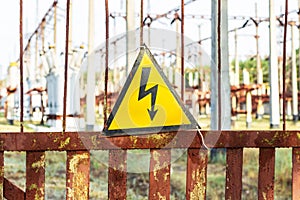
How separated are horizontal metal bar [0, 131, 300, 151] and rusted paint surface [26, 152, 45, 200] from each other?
25mm

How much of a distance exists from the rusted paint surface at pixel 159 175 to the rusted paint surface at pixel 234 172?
18 centimetres

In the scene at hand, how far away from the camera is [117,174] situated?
1447mm

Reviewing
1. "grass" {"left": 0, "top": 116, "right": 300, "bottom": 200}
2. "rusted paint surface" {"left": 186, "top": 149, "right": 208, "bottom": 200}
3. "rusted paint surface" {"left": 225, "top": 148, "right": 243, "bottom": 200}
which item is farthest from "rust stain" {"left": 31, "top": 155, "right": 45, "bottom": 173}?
"grass" {"left": 0, "top": 116, "right": 300, "bottom": 200}

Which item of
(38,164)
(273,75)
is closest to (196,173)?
(38,164)

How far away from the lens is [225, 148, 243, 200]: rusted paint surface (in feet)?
4.97

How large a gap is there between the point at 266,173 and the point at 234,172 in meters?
0.09

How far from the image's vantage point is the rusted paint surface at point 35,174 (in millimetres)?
1408

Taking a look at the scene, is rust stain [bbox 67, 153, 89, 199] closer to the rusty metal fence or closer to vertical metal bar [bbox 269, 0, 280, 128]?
the rusty metal fence

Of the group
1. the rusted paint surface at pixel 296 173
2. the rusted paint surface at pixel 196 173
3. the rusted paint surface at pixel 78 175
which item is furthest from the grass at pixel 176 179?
the rusted paint surface at pixel 78 175

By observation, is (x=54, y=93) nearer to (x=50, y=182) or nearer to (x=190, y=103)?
(x=50, y=182)

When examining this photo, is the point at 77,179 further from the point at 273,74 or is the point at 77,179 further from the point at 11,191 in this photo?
the point at 273,74

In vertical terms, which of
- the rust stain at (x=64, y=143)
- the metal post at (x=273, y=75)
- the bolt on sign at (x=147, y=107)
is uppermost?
the metal post at (x=273, y=75)

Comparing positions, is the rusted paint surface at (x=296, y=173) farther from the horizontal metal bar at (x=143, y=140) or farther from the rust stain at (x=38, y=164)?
the rust stain at (x=38, y=164)

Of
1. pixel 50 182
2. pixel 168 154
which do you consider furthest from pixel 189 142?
pixel 50 182
